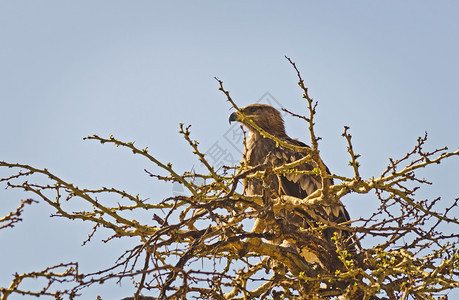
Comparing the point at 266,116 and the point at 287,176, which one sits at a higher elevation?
the point at 266,116

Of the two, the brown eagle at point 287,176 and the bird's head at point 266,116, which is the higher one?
the bird's head at point 266,116

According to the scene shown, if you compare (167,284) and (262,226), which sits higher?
(262,226)

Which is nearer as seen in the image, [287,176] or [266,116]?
[287,176]

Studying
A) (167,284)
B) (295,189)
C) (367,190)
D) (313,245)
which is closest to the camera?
(167,284)

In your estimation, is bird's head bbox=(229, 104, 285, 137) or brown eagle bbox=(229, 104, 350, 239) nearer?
brown eagle bbox=(229, 104, 350, 239)

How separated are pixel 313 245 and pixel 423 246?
995 millimetres

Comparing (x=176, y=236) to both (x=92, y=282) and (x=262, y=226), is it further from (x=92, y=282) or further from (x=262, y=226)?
(x=92, y=282)

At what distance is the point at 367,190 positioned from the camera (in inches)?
174

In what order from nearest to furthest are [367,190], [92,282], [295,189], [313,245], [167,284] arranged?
1. [92,282]
2. [167,284]
3. [367,190]
4. [313,245]
5. [295,189]

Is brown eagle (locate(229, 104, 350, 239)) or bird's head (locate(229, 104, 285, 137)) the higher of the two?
bird's head (locate(229, 104, 285, 137))

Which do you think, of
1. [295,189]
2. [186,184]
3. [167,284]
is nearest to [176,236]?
[186,184]

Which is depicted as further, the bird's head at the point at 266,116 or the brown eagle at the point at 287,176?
the bird's head at the point at 266,116

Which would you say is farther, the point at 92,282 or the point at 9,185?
the point at 9,185

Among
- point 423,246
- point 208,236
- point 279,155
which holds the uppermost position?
point 279,155
